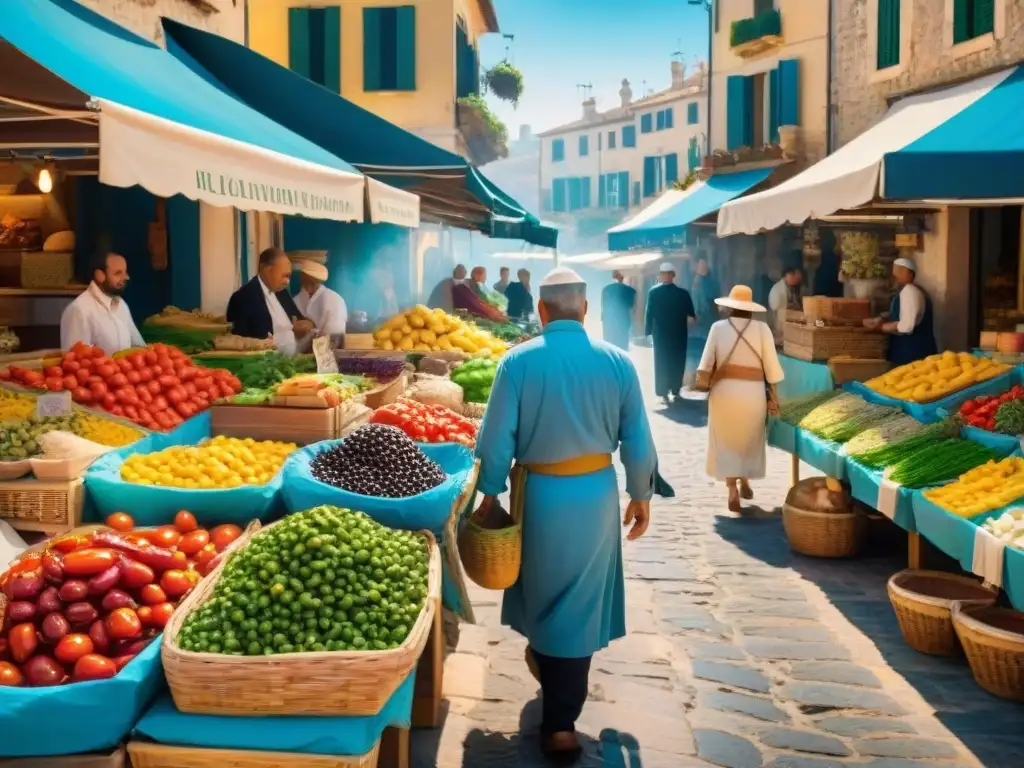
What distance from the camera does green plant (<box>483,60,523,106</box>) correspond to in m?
26.6

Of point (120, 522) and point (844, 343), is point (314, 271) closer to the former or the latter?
point (844, 343)

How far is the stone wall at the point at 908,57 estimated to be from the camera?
1246 centimetres

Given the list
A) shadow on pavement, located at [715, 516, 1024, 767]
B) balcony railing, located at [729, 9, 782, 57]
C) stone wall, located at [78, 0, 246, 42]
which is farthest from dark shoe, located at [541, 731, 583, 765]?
balcony railing, located at [729, 9, 782, 57]

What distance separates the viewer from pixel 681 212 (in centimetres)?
2186

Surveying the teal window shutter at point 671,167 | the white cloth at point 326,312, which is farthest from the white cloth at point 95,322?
the teal window shutter at point 671,167

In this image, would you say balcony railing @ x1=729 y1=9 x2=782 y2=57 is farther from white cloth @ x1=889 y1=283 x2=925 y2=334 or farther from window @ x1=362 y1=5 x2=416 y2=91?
white cloth @ x1=889 y1=283 x2=925 y2=334

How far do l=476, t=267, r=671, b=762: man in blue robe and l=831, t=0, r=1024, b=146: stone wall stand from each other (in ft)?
31.7

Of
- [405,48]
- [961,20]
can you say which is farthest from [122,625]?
[405,48]

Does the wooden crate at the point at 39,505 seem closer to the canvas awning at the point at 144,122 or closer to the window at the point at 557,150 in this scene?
the canvas awning at the point at 144,122

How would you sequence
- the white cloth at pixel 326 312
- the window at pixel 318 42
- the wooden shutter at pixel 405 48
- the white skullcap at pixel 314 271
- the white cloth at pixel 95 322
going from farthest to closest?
the window at pixel 318 42, the wooden shutter at pixel 405 48, the white skullcap at pixel 314 271, the white cloth at pixel 326 312, the white cloth at pixel 95 322

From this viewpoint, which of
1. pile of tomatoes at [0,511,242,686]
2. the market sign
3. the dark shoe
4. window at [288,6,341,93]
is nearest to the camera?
pile of tomatoes at [0,511,242,686]

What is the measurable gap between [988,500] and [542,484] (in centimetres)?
268

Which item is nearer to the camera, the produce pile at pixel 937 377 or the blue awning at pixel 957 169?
the blue awning at pixel 957 169

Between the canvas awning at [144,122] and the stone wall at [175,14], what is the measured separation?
7.76ft
